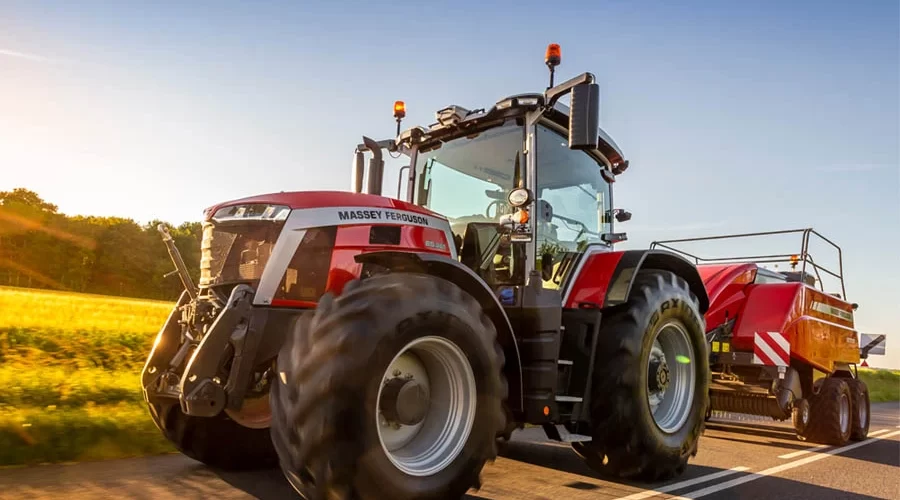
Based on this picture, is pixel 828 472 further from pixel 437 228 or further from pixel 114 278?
pixel 114 278

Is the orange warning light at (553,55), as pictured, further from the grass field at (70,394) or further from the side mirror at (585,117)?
the grass field at (70,394)

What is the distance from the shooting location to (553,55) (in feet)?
16.1

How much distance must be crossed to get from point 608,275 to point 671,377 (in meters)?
1.11

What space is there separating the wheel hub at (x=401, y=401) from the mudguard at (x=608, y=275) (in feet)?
6.15

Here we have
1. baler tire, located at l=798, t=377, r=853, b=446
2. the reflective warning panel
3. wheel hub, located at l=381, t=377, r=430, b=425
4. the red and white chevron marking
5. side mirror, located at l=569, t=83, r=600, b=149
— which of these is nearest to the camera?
wheel hub, located at l=381, t=377, r=430, b=425

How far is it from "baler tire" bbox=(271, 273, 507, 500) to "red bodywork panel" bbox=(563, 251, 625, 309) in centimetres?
156

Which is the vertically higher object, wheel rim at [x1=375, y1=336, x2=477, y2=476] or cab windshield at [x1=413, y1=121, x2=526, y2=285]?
cab windshield at [x1=413, y1=121, x2=526, y2=285]

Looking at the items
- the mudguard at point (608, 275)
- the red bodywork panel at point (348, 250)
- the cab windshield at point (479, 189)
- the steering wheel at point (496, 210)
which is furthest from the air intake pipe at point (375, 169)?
the mudguard at point (608, 275)

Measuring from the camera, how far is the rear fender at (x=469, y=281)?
3766 mm

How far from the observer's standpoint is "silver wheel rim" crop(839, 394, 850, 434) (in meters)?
8.06

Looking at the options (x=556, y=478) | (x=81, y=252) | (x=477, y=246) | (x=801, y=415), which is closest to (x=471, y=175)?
(x=477, y=246)

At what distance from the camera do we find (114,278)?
4988cm

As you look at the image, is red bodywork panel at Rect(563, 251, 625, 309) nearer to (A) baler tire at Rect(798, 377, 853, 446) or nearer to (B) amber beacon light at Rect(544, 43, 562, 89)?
(B) amber beacon light at Rect(544, 43, 562, 89)

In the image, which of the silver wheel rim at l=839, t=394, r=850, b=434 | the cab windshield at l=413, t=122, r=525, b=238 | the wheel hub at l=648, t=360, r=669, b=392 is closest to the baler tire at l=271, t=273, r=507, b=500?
the cab windshield at l=413, t=122, r=525, b=238
